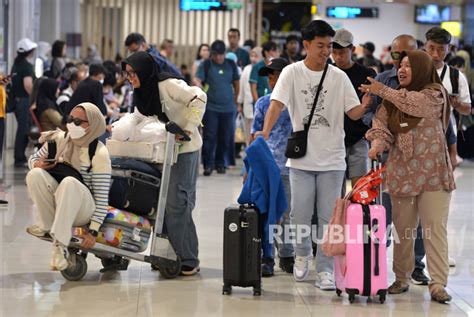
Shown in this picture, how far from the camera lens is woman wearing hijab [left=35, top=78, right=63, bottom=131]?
41.4 feet

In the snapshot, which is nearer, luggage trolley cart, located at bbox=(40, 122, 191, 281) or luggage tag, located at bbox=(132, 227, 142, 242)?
luggage trolley cart, located at bbox=(40, 122, 191, 281)

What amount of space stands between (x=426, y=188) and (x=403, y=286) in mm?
701

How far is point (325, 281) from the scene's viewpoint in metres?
6.91

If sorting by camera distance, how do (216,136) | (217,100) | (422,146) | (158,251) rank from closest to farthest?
(422,146)
(158,251)
(217,100)
(216,136)

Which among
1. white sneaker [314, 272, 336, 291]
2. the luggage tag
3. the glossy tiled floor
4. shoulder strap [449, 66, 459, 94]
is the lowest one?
the glossy tiled floor

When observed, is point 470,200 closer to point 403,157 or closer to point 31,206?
point 31,206

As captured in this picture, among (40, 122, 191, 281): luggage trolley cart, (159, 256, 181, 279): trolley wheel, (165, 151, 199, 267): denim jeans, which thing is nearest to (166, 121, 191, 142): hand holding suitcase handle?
(40, 122, 191, 281): luggage trolley cart

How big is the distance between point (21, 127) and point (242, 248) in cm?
885

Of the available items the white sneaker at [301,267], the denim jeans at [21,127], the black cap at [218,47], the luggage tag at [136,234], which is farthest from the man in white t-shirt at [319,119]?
the denim jeans at [21,127]

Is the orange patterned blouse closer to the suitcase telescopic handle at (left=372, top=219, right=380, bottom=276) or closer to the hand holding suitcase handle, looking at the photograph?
the suitcase telescopic handle at (left=372, top=219, right=380, bottom=276)

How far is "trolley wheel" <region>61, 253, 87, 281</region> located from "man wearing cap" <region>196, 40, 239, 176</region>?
23.7 ft

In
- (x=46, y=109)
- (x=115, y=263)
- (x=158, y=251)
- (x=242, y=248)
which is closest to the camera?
(x=242, y=248)

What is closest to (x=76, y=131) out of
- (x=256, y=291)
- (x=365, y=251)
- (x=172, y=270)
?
(x=172, y=270)

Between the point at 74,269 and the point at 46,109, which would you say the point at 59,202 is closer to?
the point at 74,269
